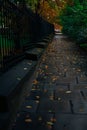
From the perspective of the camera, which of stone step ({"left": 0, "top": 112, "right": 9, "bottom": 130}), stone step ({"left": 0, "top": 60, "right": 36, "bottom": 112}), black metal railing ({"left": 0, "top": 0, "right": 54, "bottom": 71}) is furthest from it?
black metal railing ({"left": 0, "top": 0, "right": 54, "bottom": 71})

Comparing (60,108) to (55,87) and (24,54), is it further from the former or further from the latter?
(24,54)

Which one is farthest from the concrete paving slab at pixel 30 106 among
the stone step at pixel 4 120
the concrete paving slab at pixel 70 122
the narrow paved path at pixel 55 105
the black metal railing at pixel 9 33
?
the stone step at pixel 4 120

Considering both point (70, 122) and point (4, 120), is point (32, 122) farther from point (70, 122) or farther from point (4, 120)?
point (4, 120)

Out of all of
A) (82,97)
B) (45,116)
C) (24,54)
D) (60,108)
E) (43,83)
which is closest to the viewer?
(45,116)

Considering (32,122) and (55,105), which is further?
(55,105)

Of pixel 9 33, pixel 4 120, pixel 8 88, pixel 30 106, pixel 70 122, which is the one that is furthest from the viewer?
pixel 9 33

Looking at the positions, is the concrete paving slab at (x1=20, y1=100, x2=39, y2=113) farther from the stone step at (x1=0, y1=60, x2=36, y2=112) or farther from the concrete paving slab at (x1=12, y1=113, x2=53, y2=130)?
the stone step at (x1=0, y1=60, x2=36, y2=112)

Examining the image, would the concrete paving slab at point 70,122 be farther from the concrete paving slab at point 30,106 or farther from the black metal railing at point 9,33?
the black metal railing at point 9,33

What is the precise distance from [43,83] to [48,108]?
7.19ft

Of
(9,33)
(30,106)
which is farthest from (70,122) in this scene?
(9,33)

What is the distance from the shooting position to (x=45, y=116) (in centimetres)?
489

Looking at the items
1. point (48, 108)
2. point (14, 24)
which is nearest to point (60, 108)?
point (48, 108)

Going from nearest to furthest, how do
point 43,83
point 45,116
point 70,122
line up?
1. point 70,122
2. point 45,116
3. point 43,83

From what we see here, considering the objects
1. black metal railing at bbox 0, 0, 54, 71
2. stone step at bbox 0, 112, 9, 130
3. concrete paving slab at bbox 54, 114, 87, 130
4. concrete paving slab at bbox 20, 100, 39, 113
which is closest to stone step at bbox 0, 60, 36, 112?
stone step at bbox 0, 112, 9, 130
